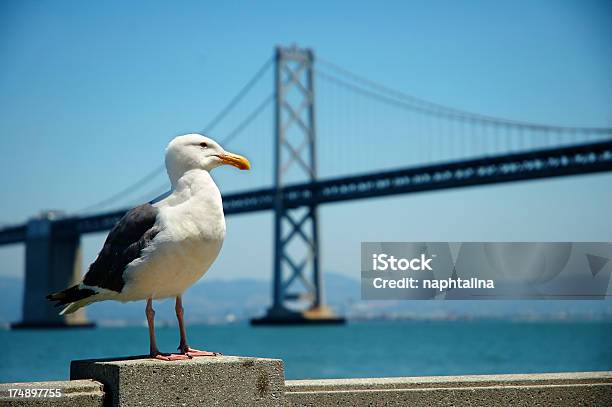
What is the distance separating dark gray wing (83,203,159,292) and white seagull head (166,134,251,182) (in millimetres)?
149

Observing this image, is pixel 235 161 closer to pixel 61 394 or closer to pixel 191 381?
pixel 191 381

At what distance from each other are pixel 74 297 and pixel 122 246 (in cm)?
24

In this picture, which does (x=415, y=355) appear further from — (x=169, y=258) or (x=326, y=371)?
(x=169, y=258)

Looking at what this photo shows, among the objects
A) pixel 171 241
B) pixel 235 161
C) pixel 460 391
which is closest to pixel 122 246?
pixel 171 241

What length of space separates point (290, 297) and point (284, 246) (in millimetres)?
2801

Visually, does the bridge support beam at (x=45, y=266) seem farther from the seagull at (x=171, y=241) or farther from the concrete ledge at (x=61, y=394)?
the concrete ledge at (x=61, y=394)

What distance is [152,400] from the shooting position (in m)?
2.88

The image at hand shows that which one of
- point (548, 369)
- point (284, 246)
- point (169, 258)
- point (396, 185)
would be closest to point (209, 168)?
point (169, 258)

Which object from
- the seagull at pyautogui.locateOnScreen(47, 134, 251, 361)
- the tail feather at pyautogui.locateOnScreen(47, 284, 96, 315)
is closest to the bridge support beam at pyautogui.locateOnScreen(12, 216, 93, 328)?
the tail feather at pyautogui.locateOnScreen(47, 284, 96, 315)

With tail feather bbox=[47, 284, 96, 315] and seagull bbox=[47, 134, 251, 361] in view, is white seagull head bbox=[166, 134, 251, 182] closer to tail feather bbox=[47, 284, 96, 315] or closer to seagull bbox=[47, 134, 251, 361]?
seagull bbox=[47, 134, 251, 361]

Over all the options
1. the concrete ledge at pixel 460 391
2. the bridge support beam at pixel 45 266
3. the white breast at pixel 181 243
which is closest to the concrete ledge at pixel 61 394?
the white breast at pixel 181 243

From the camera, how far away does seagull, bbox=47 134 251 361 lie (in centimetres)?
299

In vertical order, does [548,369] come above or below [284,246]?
below

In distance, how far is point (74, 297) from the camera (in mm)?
3150
